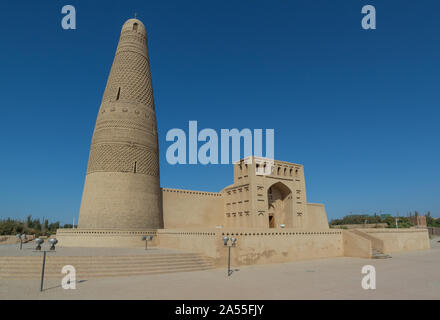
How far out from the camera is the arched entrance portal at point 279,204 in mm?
23547

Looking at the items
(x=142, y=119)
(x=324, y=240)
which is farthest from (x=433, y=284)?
(x=142, y=119)

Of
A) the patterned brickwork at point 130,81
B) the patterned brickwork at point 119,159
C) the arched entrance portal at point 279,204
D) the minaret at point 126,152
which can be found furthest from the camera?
the arched entrance portal at point 279,204

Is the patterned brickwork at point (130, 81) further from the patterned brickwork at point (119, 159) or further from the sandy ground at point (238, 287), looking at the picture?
the sandy ground at point (238, 287)

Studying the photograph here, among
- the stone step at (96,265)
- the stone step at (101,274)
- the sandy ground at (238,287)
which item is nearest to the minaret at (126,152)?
the stone step at (96,265)

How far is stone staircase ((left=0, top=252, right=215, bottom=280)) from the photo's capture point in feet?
31.8

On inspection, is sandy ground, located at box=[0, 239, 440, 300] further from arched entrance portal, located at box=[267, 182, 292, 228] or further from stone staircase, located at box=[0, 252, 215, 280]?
arched entrance portal, located at box=[267, 182, 292, 228]

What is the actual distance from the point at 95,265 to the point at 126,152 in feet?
27.4

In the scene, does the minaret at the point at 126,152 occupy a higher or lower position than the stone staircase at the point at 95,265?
higher

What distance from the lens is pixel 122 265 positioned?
1051 cm

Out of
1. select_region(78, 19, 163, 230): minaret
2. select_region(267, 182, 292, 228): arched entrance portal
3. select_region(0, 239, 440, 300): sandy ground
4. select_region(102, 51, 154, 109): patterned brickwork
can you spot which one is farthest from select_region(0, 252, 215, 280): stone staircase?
select_region(267, 182, 292, 228): arched entrance portal

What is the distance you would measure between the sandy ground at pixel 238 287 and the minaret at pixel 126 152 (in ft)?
24.9

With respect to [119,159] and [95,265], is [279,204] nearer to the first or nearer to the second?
[119,159]

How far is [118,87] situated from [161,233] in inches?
365

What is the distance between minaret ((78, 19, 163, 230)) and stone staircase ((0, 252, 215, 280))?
577 cm
